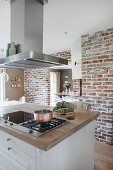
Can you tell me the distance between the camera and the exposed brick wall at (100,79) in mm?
2383

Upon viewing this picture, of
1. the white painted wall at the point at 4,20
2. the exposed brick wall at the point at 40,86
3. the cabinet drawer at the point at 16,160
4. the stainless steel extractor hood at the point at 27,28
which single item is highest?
the white painted wall at the point at 4,20

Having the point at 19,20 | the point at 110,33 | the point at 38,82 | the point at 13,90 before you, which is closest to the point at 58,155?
the point at 19,20

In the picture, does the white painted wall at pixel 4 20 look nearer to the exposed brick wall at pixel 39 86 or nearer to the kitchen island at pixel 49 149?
the kitchen island at pixel 49 149

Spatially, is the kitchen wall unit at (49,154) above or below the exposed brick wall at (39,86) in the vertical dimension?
below

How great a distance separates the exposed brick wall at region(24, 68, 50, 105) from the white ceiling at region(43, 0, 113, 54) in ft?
A: 7.20

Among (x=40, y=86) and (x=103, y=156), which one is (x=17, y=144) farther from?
(x=40, y=86)

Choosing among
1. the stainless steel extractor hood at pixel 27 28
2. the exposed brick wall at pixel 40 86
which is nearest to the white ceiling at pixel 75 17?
the stainless steel extractor hood at pixel 27 28

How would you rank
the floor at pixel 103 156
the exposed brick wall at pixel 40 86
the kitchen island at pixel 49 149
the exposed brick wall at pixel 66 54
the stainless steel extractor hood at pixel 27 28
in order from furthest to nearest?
the exposed brick wall at pixel 40 86
the exposed brick wall at pixel 66 54
the floor at pixel 103 156
the stainless steel extractor hood at pixel 27 28
the kitchen island at pixel 49 149

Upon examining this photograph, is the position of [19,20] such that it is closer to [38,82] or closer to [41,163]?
[41,163]

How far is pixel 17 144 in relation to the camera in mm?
1083

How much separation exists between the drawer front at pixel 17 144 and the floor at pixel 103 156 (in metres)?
1.39

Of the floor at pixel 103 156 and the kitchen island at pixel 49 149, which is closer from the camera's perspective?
the kitchen island at pixel 49 149

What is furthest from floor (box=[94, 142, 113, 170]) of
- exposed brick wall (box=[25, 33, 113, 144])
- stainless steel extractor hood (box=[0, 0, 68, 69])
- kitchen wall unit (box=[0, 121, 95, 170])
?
stainless steel extractor hood (box=[0, 0, 68, 69])

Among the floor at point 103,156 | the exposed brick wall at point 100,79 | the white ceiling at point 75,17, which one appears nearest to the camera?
the white ceiling at point 75,17
